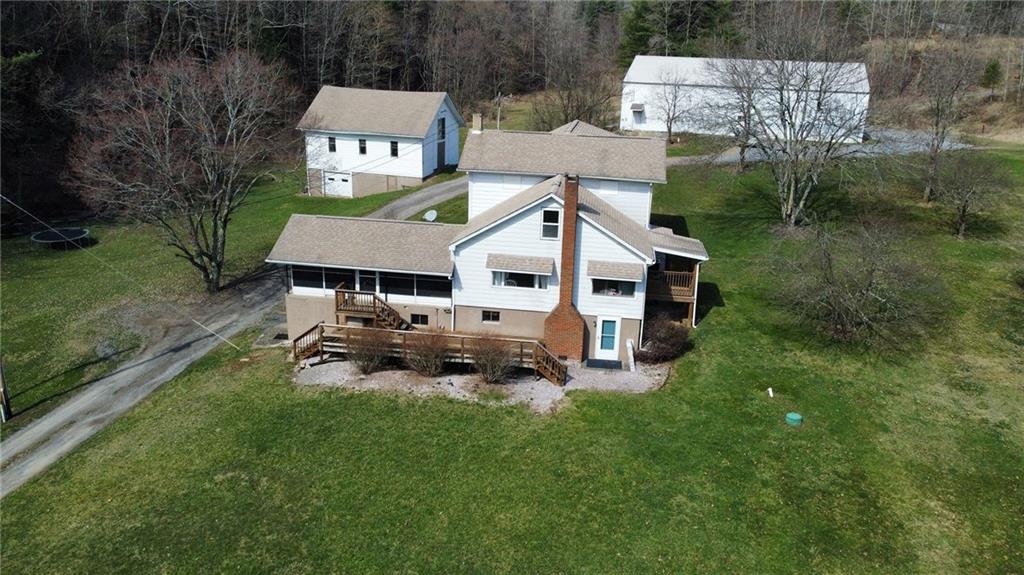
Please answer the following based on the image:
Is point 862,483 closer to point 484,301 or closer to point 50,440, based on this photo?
point 484,301

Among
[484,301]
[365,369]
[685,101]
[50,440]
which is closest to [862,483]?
[484,301]

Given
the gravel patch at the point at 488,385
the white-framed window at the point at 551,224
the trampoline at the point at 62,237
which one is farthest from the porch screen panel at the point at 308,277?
the trampoline at the point at 62,237

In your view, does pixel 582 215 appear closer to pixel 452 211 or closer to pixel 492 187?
pixel 492 187

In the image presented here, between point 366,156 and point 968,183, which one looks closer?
point 968,183

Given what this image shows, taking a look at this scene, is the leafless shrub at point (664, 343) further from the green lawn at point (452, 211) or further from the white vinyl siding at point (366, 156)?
the white vinyl siding at point (366, 156)

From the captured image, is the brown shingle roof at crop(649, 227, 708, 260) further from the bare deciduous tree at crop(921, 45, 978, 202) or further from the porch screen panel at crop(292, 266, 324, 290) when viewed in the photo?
the bare deciduous tree at crop(921, 45, 978, 202)

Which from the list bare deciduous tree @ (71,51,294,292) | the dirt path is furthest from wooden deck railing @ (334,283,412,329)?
bare deciduous tree @ (71,51,294,292)

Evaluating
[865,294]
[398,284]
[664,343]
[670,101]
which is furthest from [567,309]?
[670,101]

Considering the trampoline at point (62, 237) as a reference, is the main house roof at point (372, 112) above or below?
above
